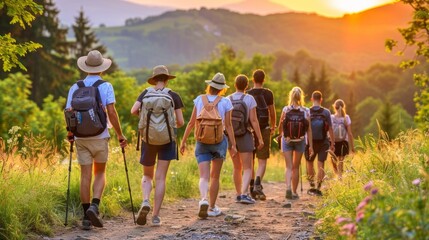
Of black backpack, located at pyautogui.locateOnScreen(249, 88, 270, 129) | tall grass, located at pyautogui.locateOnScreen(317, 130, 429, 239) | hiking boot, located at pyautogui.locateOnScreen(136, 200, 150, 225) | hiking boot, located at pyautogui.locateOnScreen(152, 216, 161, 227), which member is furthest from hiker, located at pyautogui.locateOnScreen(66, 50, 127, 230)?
black backpack, located at pyautogui.locateOnScreen(249, 88, 270, 129)

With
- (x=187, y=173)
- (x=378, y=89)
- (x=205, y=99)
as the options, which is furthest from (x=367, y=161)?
(x=378, y=89)

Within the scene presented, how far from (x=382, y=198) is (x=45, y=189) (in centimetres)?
530

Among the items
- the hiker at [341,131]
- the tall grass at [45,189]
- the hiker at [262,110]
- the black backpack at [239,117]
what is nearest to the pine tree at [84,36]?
the hiker at [341,131]

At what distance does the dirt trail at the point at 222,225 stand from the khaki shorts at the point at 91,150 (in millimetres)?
851

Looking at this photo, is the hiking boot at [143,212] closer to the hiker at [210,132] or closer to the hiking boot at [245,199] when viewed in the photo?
the hiker at [210,132]

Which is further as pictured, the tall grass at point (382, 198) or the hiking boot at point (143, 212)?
the hiking boot at point (143, 212)

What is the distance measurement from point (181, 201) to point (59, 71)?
37.7 m

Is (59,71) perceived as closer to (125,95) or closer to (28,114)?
(125,95)

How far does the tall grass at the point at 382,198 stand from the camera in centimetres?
405

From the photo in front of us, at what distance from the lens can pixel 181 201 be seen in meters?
11.5

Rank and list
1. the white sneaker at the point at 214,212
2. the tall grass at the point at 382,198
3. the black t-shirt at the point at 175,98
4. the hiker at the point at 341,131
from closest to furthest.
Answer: the tall grass at the point at 382,198
the black t-shirt at the point at 175,98
the white sneaker at the point at 214,212
the hiker at the point at 341,131

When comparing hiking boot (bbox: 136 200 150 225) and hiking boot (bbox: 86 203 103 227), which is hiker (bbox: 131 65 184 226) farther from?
hiking boot (bbox: 86 203 103 227)

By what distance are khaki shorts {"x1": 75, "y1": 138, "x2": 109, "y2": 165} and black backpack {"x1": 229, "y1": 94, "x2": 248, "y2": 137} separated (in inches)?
105

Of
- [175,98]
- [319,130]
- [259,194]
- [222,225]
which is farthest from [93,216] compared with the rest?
[319,130]
